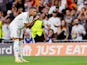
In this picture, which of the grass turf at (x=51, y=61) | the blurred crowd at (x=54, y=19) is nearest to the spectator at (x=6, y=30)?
the blurred crowd at (x=54, y=19)

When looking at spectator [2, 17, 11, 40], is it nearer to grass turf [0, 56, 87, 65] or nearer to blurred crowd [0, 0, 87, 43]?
blurred crowd [0, 0, 87, 43]

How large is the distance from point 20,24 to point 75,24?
19.3 feet

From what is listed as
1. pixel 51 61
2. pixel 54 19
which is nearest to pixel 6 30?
pixel 54 19

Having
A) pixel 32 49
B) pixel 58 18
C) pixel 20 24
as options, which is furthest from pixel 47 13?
pixel 20 24

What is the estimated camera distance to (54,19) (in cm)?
2056

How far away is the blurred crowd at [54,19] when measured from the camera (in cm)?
2005

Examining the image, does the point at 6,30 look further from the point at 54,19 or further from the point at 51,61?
the point at 51,61

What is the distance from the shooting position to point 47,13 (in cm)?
2114

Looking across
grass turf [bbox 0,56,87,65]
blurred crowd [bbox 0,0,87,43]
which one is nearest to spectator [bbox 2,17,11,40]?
blurred crowd [bbox 0,0,87,43]

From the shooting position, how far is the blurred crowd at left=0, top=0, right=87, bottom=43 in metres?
20.0

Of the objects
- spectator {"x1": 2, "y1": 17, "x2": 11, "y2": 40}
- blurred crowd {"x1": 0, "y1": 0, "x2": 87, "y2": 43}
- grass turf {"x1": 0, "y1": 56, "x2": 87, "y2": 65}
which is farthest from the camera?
spectator {"x1": 2, "y1": 17, "x2": 11, "y2": 40}

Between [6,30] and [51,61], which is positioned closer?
[51,61]

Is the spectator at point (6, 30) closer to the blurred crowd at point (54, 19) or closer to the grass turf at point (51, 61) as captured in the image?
the blurred crowd at point (54, 19)

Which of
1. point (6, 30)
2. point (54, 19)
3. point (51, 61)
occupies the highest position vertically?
point (54, 19)
